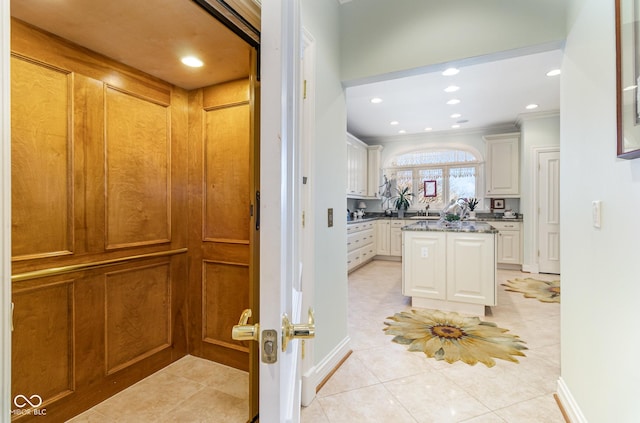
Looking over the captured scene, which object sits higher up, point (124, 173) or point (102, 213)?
point (124, 173)

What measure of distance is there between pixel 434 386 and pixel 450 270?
4.87 feet

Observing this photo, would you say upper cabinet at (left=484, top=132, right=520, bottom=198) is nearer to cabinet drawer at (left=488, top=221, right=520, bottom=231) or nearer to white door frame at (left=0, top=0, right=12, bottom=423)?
cabinet drawer at (left=488, top=221, right=520, bottom=231)

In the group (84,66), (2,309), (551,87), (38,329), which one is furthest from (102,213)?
(551,87)

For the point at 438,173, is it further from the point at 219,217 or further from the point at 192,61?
the point at 192,61

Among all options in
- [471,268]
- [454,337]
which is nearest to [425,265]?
[471,268]

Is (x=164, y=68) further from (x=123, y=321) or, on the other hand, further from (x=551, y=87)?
(x=551, y=87)

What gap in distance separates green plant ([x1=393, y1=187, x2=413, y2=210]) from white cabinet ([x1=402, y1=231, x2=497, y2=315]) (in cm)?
313

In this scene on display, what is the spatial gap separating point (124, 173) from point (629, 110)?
8.23 ft

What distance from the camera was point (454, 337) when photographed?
2.53 metres

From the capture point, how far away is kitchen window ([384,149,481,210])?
19.4 feet

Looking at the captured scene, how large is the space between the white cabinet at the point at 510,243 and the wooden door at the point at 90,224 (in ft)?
16.9

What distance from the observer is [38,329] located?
1.48m
